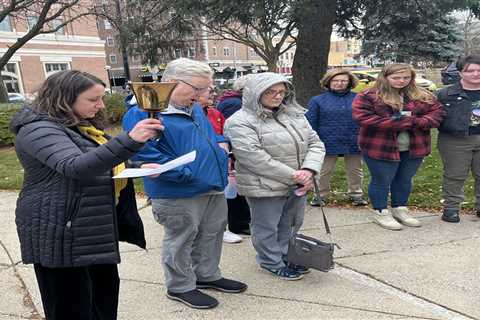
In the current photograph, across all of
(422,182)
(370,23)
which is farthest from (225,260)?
(370,23)

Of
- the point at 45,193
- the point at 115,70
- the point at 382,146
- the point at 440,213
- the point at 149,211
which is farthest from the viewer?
the point at 115,70

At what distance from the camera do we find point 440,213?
16.2 ft

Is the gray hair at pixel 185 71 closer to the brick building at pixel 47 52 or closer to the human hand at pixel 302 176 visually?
the human hand at pixel 302 176

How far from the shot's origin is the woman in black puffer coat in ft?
6.53

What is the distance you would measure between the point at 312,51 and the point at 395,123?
514 cm

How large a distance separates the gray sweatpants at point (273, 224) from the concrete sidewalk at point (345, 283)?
0.18 m

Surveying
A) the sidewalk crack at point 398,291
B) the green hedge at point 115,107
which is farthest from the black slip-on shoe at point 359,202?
the green hedge at point 115,107

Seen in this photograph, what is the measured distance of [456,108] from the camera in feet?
14.4

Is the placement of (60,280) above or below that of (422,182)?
above

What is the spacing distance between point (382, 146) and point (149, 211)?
2.81m

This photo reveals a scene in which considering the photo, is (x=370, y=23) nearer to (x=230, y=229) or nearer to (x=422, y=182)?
(x=422, y=182)

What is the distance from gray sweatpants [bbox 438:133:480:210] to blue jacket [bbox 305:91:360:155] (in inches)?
36.7

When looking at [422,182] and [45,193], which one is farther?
[422,182]

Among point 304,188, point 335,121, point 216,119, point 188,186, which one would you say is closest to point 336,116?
point 335,121
